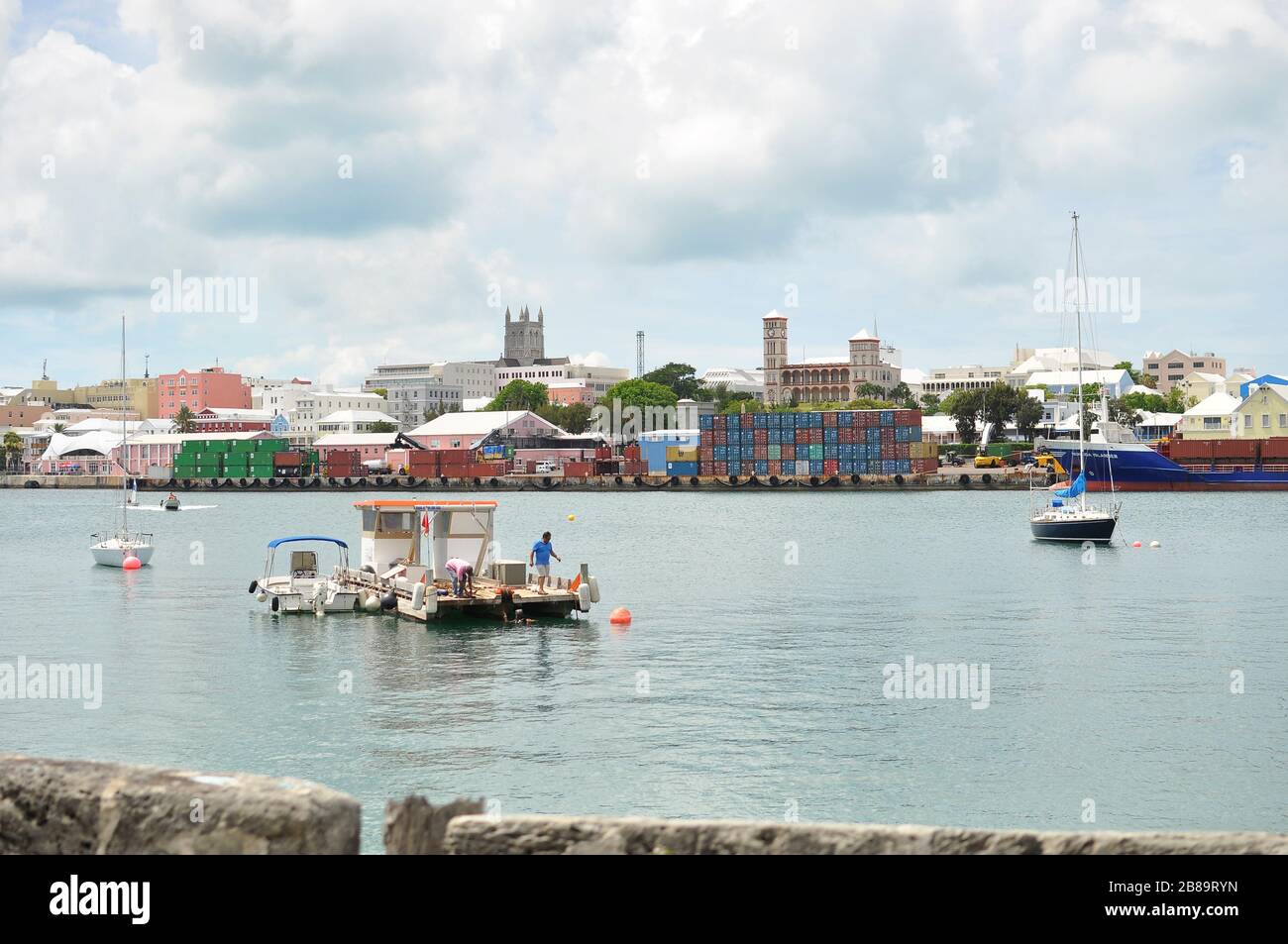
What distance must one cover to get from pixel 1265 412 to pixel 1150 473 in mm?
22168

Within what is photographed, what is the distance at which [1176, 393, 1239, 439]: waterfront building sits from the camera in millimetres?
144750

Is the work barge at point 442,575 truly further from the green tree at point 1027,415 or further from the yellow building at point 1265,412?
the green tree at point 1027,415

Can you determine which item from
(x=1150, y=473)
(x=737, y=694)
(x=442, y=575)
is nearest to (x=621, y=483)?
(x=1150, y=473)

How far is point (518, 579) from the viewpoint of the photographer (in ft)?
116

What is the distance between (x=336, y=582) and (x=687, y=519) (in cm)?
6113

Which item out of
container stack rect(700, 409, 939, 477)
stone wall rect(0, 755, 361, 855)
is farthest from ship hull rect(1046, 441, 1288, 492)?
stone wall rect(0, 755, 361, 855)

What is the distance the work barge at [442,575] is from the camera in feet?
111

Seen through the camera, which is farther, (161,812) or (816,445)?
(816,445)

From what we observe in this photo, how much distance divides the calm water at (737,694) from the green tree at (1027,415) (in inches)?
5243

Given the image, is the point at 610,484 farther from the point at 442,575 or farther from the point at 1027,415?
the point at 442,575

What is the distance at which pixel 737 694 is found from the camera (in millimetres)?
24156

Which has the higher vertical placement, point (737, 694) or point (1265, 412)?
point (1265, 412)

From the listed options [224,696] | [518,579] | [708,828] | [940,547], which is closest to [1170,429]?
[940,547]
